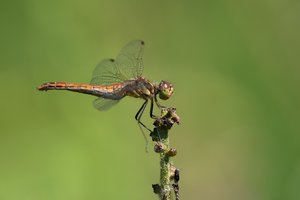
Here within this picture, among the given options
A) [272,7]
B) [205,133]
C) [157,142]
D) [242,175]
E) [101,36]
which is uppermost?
[272,7]

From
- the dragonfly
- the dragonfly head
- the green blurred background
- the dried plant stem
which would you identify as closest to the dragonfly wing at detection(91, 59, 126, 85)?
the dragonfly

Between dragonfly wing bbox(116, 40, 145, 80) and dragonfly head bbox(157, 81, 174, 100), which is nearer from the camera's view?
dragonfly head bbox(157, 81, 174, 100)

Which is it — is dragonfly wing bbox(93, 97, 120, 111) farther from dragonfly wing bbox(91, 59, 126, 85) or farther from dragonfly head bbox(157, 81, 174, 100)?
dragonfly head bbox(157, 81, 174, 100)

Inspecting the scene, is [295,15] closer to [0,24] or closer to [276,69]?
[276,69]

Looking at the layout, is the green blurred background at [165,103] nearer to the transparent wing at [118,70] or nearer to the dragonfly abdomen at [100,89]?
the dragonfly abdomen at [100,89]

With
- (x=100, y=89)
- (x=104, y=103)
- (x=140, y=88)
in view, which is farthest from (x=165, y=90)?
(x=100, y=89)

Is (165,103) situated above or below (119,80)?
above

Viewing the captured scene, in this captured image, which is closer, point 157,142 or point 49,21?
point 157,142

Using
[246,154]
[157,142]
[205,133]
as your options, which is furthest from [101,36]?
[157,142]

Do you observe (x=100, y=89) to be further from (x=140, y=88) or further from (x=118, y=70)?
(x=140, y=88)
